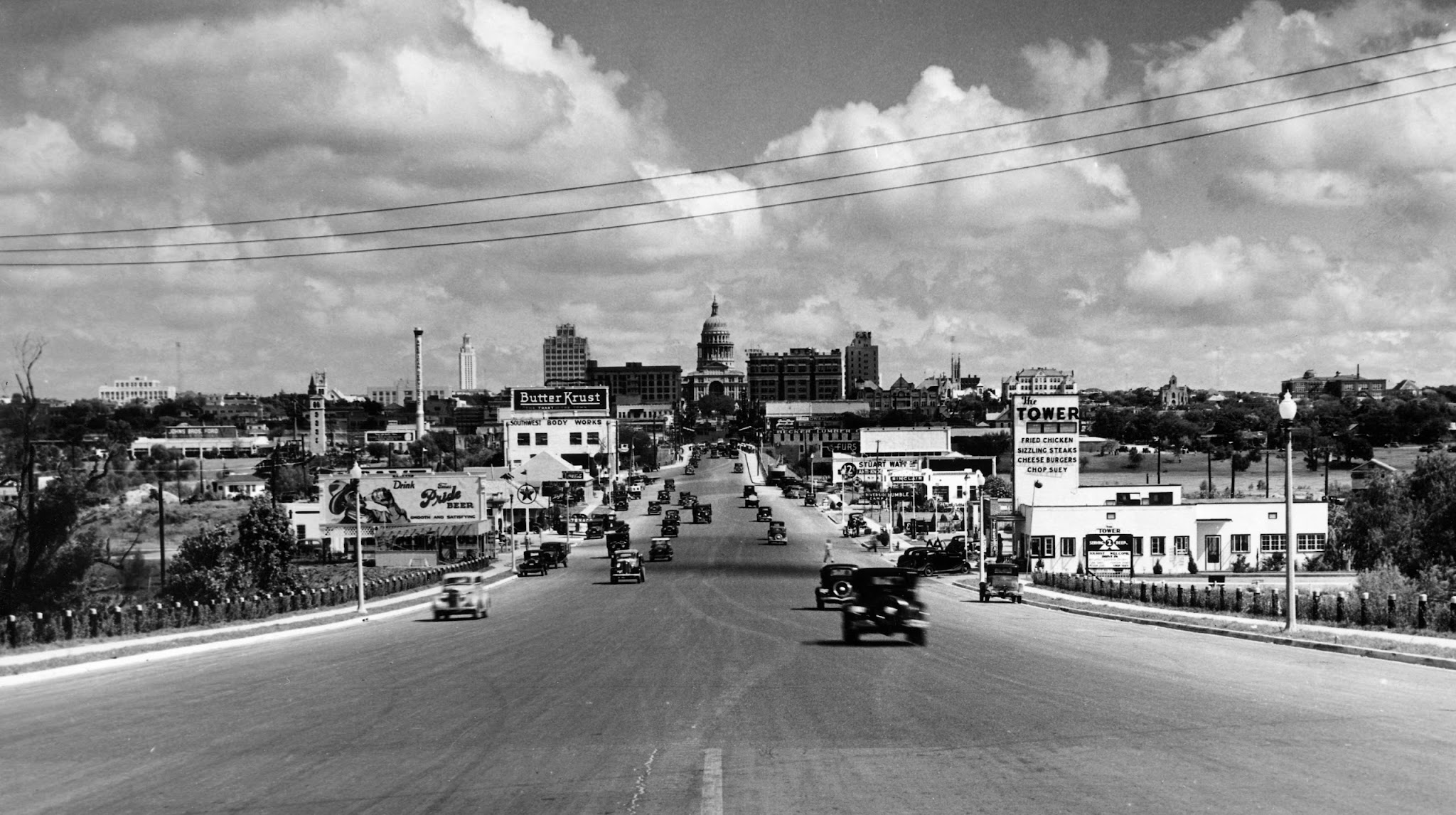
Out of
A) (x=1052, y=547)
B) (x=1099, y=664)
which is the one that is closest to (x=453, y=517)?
(x=1052, y=547)

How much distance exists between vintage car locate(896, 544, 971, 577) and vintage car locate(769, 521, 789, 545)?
51.4ft

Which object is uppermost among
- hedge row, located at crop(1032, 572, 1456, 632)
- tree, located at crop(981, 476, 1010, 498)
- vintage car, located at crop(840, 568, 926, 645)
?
vintage car, located at crop(840, 568, 926, 645)

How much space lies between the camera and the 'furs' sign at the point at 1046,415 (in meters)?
89.8

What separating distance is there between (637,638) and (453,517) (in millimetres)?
Result: 59891

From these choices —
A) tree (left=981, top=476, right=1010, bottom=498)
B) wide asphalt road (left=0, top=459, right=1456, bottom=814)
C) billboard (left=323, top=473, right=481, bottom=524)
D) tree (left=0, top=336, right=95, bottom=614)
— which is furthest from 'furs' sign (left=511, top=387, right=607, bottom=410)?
wide asphalt road (left=0, top=459, right=1456, bottom=814)

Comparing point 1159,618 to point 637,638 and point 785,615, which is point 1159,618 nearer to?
point 785,615

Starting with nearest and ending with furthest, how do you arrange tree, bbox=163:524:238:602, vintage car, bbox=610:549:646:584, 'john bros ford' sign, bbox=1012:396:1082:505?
1. vintage car, bbox=610:549:646:584
2. tree, bbox=163:524:238:602
3. 'john bros ford' sign, bbox=1012:396:1082:505

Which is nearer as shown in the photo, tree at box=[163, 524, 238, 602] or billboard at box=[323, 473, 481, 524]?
tree at box=[163, 524, 238, 602]

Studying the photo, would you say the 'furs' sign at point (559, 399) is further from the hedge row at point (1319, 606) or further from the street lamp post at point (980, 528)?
the hedge row at point (1319, 606)

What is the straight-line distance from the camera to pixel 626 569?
57.8 metres

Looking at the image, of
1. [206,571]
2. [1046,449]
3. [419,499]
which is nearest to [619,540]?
[419,499]

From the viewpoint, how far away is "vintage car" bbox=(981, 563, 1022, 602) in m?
49.4

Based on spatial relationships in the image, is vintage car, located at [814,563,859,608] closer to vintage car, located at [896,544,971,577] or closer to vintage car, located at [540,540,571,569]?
vintage car, located at [896,544,971,577]

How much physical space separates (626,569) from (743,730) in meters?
42.3
